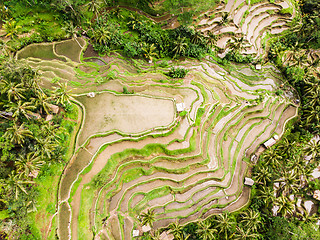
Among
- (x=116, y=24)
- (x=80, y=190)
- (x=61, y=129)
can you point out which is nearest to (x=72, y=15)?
(x=116, y=24)

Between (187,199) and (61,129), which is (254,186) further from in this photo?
(61,129)

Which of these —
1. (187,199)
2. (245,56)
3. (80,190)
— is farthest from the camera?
(245,56)

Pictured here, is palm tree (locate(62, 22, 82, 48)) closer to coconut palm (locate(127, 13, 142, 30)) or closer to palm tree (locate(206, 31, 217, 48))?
coconut palm (locate(127, 13, 142, 30))

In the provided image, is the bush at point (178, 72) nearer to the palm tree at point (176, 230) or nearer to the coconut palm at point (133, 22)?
the coconut palm at point (133, 22)

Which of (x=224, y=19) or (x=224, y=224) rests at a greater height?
(x=224, y=19)

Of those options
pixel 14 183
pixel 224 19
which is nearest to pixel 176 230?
pixel 14 183

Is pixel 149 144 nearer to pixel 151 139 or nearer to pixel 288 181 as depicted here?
pixel 151 139

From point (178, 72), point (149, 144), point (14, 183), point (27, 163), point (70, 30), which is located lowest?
point (149, 144)

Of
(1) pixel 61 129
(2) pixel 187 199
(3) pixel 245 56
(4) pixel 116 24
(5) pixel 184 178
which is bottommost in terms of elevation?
(2) pixel 187 199
